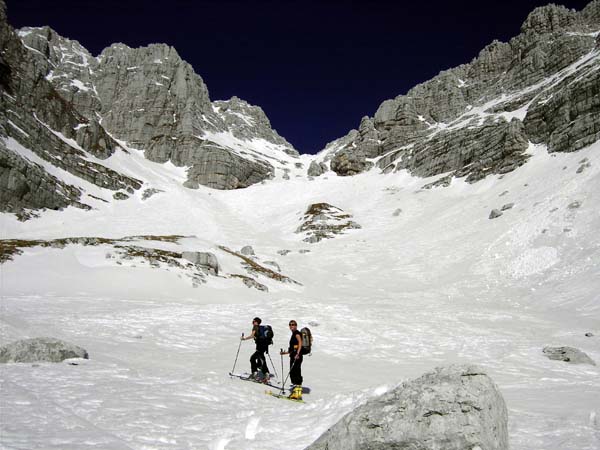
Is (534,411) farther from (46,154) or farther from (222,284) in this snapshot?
(46,154)

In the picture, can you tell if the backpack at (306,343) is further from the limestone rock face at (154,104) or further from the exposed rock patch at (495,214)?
the limestone rock face at (154,104)

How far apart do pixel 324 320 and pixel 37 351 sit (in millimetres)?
14457

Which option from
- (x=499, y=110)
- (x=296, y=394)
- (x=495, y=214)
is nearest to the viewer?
(x=296, y=394)

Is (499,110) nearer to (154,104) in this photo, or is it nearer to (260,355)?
(260,355)

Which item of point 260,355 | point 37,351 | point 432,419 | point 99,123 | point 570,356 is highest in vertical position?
point 99,123

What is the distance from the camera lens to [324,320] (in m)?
22.0

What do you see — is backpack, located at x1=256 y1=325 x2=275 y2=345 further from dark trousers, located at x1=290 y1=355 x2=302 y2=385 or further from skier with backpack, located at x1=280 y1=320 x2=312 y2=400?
dark trousers, located at x1=290 y1=355 x2=302 y2=385

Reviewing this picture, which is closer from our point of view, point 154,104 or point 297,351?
point 297,351

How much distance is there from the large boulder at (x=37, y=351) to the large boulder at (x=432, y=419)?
8.84 meters

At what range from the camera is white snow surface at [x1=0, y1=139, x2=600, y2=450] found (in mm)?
6711

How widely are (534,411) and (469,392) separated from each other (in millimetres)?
4431

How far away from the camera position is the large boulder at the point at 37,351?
10.0 meters

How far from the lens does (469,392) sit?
457cm

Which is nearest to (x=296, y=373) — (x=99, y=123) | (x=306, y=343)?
(x=306, y=343)
